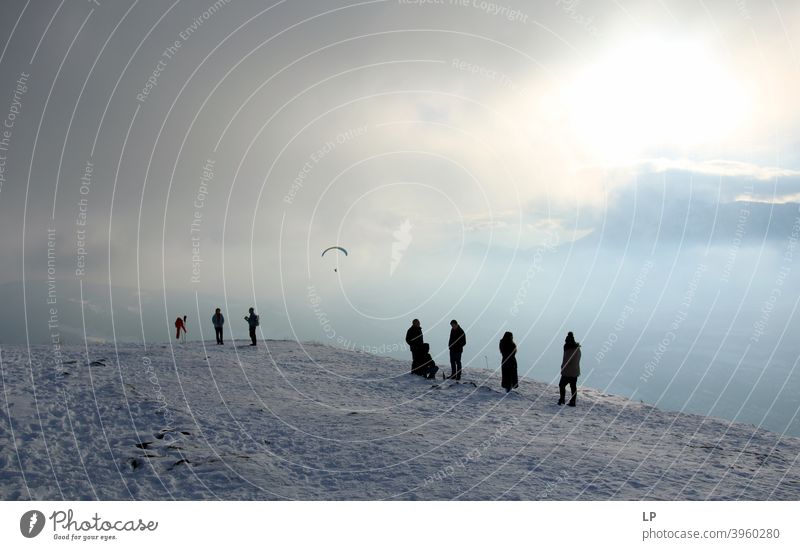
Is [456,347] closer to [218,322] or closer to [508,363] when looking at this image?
[508,363]

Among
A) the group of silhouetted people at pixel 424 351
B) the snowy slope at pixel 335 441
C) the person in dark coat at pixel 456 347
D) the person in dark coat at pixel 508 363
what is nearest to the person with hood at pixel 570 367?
the snowy slope at pixel 335 441

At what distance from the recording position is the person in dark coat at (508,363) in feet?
63.9

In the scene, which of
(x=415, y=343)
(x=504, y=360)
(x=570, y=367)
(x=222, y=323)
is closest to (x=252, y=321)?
(x=222, y=323)

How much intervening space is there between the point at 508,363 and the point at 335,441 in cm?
932

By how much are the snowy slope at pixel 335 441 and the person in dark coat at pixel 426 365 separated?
4.92 feet

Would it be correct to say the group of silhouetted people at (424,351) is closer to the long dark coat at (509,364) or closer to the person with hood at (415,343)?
the person with hood at (415,343)

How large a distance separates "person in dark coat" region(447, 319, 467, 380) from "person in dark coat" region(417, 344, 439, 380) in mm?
818
